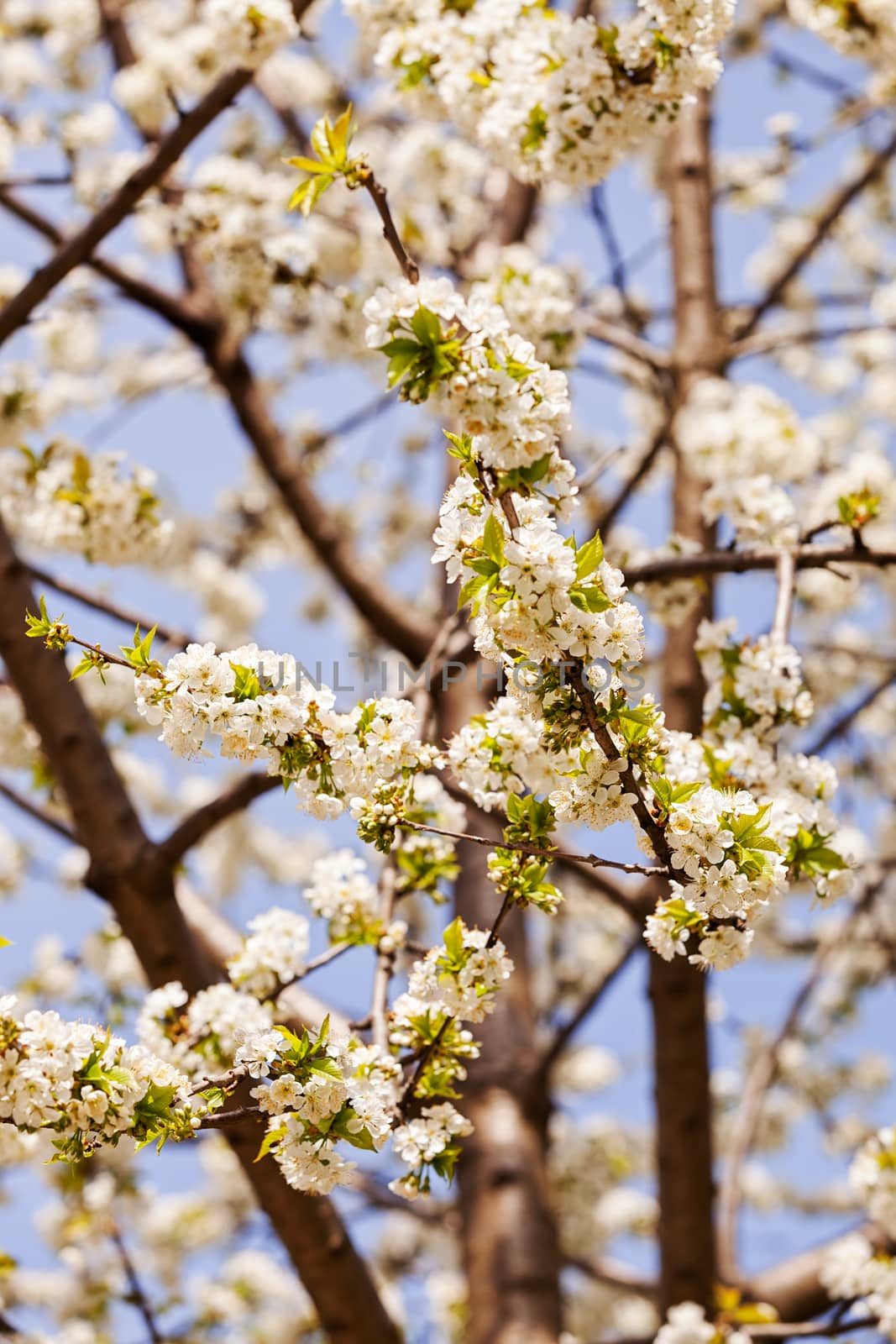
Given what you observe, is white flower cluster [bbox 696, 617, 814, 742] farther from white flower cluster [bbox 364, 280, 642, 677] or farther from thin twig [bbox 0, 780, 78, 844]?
thin twig [bbox 0, 780, 78, 844]

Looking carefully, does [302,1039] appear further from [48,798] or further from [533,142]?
[48,798]

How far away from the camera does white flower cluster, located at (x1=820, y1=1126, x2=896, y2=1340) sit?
Answer: 3.19m

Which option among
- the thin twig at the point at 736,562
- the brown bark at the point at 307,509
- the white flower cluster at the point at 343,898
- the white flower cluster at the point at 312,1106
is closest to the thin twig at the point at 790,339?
the brown bark at the point at 307,509

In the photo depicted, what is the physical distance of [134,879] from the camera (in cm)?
304

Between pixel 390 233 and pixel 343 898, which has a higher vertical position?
pixel 390 233

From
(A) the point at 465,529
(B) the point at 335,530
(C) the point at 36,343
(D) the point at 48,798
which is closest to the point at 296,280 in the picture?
(B) the point at 335,530

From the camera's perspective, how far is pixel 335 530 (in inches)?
207

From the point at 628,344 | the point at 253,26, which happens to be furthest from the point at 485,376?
the point at 628,344

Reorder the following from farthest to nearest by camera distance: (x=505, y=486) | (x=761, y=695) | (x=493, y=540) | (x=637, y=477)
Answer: (x=637, y=477) < (x=761, y=695) < (x=505, y=486) < (x=493, y=540)

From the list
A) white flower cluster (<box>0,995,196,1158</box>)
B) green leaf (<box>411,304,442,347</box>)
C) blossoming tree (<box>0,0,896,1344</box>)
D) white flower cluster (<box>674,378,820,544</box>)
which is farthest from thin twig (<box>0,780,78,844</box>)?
white flower cluster (<box>674,378,820,544</box>)

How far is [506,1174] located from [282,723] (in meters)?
2.42

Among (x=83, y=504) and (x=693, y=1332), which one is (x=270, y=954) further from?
(x=83, y=504)

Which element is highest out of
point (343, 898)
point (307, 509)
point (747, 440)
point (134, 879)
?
point (307, 509)

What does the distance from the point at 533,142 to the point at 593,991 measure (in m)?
2.78
